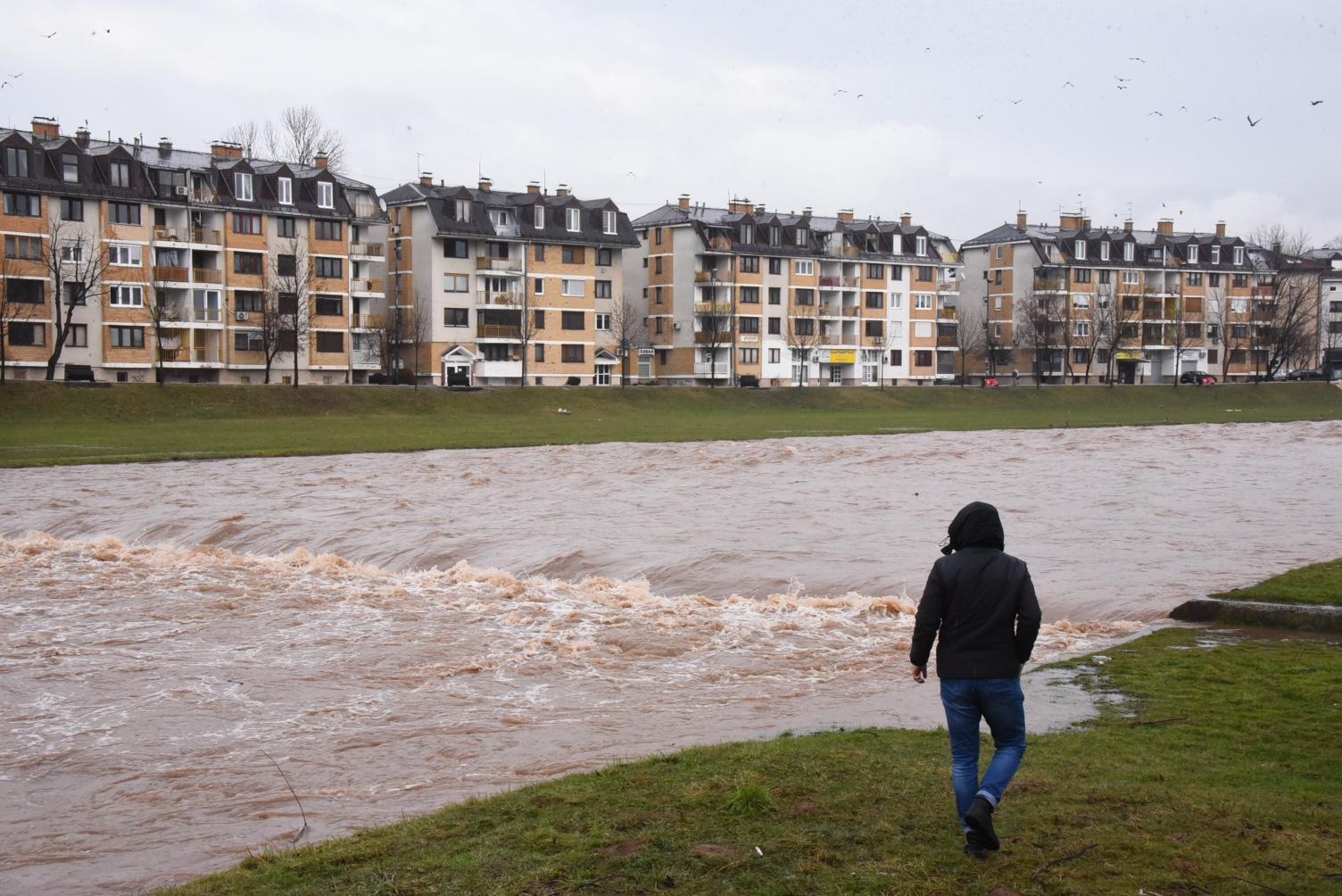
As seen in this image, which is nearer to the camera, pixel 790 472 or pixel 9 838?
pixel 9 838

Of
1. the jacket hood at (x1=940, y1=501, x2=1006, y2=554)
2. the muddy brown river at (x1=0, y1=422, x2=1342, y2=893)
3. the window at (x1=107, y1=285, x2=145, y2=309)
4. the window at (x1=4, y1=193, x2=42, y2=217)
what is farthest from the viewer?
the window at (x1=107, y1=285, x2=145, y2=309)

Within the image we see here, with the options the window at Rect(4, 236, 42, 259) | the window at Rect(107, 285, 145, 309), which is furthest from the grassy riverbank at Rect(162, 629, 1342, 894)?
the window at Rect(107, 285, 145, 309)

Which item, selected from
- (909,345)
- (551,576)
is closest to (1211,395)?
(909,345)

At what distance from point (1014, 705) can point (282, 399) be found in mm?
75279

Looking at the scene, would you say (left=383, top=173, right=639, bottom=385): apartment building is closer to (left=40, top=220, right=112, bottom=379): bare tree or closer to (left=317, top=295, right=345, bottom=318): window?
(left=317, top=295, right=345, bottom=318): window

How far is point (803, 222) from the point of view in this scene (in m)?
126

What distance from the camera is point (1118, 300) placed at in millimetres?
139875

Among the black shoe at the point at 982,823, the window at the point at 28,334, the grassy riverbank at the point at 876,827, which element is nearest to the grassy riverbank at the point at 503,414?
the window at the point at 28,334

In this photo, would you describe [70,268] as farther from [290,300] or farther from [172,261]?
[290,300]

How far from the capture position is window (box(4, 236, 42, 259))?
83625mm

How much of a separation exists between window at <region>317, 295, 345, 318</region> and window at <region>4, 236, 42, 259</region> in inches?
759

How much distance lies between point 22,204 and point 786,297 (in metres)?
63.9

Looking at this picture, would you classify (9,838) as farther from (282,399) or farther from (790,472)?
(282,399)

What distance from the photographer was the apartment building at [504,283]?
10412 cm
